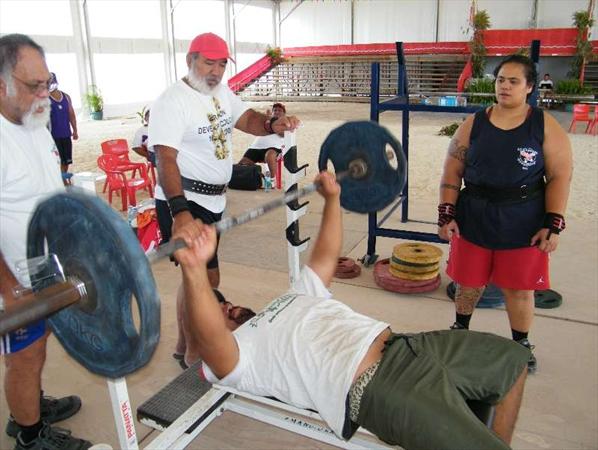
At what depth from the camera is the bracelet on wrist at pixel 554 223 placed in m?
2.08

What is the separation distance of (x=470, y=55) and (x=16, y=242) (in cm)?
1474

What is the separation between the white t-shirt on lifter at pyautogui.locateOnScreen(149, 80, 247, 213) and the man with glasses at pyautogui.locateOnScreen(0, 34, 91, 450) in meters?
0.45

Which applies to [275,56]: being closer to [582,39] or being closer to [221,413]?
[582,39]

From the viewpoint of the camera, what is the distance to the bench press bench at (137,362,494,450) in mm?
1869

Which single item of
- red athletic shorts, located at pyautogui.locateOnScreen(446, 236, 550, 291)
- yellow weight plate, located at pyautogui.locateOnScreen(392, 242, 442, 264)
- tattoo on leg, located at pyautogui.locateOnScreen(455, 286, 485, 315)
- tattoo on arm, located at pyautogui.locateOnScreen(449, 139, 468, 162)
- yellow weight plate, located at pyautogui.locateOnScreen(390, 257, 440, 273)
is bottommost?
yellow weight plate, located at pyautogui.locateOnScreen(390, 257, 440, 273)

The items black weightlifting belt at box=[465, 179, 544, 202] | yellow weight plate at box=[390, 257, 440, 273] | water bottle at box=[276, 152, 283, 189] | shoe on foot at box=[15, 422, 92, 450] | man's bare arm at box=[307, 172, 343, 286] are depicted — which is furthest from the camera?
water bottle at box=[276, 152, 283, 189]

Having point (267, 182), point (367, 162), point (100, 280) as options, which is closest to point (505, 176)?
point (367, 162)

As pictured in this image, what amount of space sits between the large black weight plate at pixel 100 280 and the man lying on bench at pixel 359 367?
18 centimetres

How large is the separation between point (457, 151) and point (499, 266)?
530mm

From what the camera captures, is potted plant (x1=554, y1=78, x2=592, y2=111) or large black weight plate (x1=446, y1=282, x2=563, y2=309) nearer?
large black weight plate (x1=446, y1=282, x2=563, y2=309)

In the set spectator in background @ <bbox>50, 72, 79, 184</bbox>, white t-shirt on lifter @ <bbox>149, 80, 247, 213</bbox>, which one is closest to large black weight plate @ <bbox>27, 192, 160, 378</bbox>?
white t-shirt on lifter @ <bbox>149, 80, 247, 213</bbox>

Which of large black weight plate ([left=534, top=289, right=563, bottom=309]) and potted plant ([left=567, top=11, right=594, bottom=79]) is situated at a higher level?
potted plant ([left=567, top=11, right=594, bottom=79])

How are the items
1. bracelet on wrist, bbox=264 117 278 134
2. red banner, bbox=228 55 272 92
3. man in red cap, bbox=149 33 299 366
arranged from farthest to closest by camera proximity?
red banner, bbox=228 55 272 92 → bracelet on wrist, bbox=264 117 278 134 → man in red cap, bbox=149 33 299 366

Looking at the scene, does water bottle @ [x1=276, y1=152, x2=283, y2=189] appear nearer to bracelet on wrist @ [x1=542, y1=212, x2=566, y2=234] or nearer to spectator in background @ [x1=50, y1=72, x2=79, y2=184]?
spectator in background @ [x1=50, y1=72, x2=79, y2=184]
